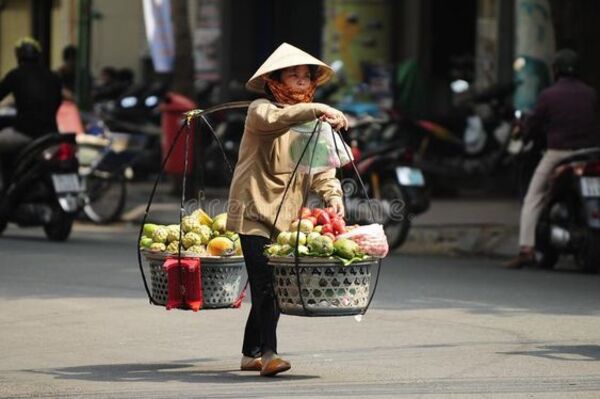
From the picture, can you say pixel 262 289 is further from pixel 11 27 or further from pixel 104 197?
pixel 11 27

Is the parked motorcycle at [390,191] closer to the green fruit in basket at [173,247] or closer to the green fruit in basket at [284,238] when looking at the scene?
the green fruit in basket at [173,247]

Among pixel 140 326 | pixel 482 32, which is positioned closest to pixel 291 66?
pixel 140 326

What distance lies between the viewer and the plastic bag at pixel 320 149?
8273 millimetres

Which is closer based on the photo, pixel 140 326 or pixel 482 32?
pixel 140 326

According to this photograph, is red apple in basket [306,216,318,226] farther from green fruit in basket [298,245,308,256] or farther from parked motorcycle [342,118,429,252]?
parked motorcycle [342,118,429,252]

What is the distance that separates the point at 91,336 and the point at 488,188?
12.6 meters

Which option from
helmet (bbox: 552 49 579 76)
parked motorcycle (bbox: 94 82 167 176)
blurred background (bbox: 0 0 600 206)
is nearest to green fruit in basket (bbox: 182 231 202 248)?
helmet (bbox: 552 49 579 76)

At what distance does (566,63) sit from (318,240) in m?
6.75

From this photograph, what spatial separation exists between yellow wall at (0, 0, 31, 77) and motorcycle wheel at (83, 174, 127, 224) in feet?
62.2

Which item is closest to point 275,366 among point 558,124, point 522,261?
point 558,124

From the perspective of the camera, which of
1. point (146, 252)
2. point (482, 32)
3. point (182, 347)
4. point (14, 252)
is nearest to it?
point (146, 252)

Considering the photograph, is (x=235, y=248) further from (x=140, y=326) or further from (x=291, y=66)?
(x=140, y=326)

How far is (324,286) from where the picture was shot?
26.1 ft

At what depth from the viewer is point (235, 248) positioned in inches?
349
